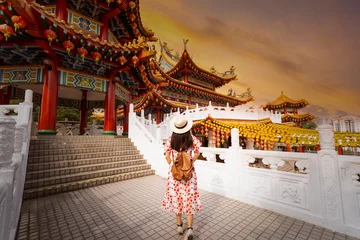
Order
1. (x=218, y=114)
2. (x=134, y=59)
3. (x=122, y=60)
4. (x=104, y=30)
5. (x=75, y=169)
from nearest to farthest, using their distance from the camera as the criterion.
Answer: (x=75, y=169)
(x=122, y=60)
(x=134, y=59)
(x=104, y=30)
(x=218, y=114)

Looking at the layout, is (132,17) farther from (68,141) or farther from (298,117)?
(298,117)

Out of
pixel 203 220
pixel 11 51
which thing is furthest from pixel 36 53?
pixel 203 220

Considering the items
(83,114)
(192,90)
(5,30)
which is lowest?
(83,114)

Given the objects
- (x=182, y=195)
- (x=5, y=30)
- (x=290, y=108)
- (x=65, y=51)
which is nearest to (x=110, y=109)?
(x=65, y=51)

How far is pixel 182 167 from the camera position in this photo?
2.34 meters

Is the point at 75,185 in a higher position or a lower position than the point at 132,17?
lower

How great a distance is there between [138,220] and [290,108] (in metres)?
29.5

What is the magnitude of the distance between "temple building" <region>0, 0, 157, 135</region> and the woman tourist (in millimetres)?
6020

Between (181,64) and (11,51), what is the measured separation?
1380cm

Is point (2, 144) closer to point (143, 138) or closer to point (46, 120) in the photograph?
point (143, 138)

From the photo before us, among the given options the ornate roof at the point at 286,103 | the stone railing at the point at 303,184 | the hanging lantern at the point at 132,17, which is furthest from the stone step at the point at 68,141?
the ornate roof at the point at 286,103

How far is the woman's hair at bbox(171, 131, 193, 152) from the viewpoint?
241 cm

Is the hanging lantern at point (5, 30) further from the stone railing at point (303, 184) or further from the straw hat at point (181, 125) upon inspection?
the stone railing at point (303, 184)

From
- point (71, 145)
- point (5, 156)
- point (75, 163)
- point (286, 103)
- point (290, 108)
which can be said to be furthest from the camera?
point (290, 108)
